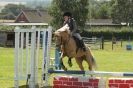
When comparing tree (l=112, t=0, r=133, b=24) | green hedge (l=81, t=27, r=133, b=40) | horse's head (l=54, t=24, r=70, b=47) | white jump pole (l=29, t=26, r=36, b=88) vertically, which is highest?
horse's head (l=54, t=24, r=70, b=47)

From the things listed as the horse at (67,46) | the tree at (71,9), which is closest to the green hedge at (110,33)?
the tree at (71,9)

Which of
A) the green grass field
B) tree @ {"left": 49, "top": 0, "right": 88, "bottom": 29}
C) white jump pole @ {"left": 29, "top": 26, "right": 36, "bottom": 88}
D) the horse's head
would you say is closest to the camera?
white jump pole @ {"left": 29, "top": 26, "right": 36, "bottom": 88}

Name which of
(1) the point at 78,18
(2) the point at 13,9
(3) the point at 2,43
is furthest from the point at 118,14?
(2) the point at 13,9

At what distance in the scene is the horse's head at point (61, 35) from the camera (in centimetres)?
981

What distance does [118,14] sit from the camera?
8262 cm

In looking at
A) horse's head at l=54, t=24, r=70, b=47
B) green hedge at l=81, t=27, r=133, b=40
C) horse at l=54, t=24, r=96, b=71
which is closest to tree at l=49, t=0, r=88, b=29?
green hedge at l=81, t=27, r=133, b=40

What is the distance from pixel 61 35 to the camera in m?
9.93

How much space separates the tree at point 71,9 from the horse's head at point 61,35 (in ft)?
172

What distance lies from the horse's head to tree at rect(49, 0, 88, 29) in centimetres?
5243

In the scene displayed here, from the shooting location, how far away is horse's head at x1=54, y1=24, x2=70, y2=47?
981 centimetres

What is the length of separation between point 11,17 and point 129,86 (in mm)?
138797

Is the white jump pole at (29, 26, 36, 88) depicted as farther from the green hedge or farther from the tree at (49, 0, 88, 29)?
the tree at (49, 0, 88, 29)

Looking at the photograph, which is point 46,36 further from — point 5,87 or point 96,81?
point 96,81

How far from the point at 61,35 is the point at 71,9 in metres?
53.7
